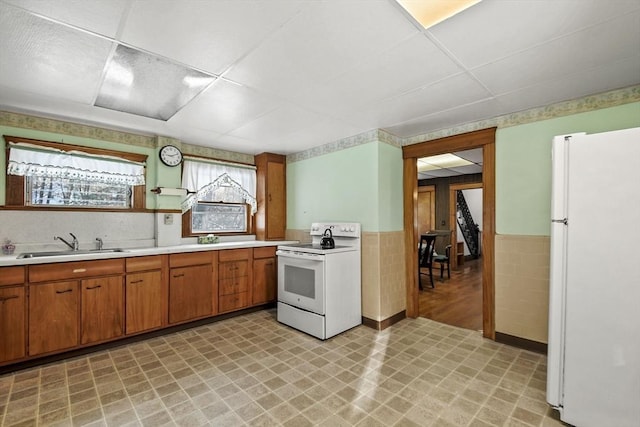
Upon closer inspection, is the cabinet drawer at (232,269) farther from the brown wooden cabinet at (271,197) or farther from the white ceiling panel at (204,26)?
the white ceiling panel at (204,26)

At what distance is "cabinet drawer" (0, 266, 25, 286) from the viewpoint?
2.28m

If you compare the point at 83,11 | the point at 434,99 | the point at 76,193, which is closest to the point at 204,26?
the point at 83,11

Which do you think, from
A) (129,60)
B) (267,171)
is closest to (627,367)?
(129,60)

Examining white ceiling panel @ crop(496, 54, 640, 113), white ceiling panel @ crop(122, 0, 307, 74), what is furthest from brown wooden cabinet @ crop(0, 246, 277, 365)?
white ceiling panel @ crop(496, 54, 640, 113)

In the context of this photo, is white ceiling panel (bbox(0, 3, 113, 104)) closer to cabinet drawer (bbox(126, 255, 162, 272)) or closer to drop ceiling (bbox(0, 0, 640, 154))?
drop ceiling (bbox(0, 0, 640, 154))

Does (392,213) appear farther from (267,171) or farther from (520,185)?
(267,171)

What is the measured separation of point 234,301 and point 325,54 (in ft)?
9.98

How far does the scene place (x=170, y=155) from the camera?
3.65m

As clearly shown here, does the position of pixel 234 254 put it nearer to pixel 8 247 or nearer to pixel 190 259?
pixel 190 259

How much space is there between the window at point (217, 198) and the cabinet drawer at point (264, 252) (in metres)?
0.71

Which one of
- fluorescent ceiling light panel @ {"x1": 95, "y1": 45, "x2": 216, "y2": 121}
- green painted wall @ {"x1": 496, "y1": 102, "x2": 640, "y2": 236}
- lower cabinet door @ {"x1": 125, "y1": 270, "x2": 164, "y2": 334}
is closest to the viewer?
fluorescent ceiling light panel @ {"x1": 95, "y1": 45, "x2": 216, "y2": 121}

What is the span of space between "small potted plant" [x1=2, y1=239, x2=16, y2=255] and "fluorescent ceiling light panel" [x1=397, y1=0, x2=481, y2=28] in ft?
12.6

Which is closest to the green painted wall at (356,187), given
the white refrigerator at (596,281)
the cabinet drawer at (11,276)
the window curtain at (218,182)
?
the window curtain at (218,182)

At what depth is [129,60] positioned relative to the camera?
1952 millimetres
